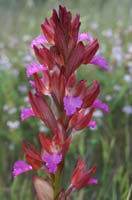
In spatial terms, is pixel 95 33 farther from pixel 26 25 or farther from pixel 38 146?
pixel 38 146

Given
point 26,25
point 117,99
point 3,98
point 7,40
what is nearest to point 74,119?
point 117,99

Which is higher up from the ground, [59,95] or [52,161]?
[59,95]

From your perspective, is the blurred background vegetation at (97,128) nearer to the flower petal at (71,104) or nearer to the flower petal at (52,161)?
the flower petal at (71,104)

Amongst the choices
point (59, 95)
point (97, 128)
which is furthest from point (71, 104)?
point (97, 128)

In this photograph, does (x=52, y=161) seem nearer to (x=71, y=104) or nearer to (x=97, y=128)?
(x=71, y=104)

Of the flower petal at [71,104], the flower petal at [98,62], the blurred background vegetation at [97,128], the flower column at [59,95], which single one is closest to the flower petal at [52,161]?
the flower column at [59,95]

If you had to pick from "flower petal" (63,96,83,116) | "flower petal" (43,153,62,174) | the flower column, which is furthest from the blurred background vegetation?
"flower petal" (43,153,62,174)
